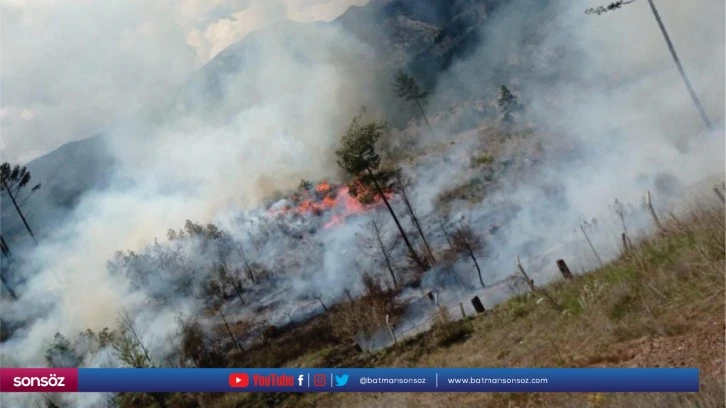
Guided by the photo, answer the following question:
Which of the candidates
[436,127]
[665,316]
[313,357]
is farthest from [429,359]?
[436,127]

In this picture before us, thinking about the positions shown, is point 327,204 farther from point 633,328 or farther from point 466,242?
point 633,328

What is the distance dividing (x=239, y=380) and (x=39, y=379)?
1.26 m

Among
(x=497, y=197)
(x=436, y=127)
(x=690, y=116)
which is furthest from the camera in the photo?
(x=436, y=127)

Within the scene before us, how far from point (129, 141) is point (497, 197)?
346ft

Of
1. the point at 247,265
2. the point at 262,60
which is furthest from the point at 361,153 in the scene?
the point at 262,60

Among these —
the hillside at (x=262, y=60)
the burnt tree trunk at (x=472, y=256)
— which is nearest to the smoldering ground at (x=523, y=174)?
the burnt tree trunk at (x=472, y=256)

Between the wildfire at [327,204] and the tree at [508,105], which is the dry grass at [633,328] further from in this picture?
the tree at [508,105]

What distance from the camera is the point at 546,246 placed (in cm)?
3525

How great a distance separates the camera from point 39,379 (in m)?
3.21

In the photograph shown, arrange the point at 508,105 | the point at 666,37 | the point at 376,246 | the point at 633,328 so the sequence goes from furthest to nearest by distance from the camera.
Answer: the point at 508,105 → the point at 376,246 → the point at 666,37 → the point at 633,328

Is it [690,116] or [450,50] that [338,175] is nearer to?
[690,116]

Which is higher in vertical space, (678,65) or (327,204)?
(327,204)

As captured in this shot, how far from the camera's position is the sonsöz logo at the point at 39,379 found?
3.19 m

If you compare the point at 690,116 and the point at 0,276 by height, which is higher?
the point at 0,276
